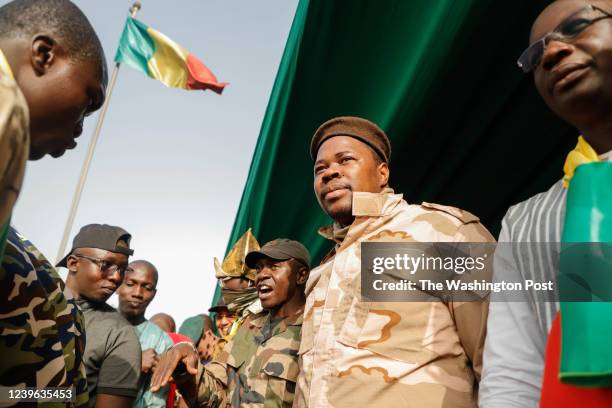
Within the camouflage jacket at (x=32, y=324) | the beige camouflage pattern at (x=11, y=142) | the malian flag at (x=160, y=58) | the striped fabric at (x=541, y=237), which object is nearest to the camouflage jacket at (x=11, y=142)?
the beige camouflage pattern at (x=11, y=142)

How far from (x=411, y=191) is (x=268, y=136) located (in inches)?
55.4

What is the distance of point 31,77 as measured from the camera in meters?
0.95

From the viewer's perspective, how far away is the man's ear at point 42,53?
966mm

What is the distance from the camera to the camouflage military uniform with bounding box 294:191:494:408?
137 centimetres

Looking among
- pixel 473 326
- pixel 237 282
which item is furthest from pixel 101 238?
pixel 473 326

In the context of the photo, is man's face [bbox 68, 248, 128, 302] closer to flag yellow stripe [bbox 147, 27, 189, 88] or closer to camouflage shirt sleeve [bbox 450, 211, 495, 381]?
camouflage shirt sleeve [bbox 450, 211, 495, 381]

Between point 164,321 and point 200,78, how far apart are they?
11.7 feet

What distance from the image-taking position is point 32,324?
1.12 meters

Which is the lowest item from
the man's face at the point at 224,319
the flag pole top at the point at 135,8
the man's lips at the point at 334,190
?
the man's face at the point at 224,319

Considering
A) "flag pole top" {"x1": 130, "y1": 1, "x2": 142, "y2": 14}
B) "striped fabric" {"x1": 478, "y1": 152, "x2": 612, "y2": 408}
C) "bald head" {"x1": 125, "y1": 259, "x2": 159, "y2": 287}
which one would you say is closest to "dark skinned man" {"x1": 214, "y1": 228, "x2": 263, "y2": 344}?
"bald head" {"x1": 125, "y1": 259, "x2": 159, "y2": 287}

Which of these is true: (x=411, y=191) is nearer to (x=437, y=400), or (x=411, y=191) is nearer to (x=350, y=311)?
(x=350, y=311)

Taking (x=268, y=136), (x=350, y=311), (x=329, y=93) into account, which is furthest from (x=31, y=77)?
(x=268, y=136)

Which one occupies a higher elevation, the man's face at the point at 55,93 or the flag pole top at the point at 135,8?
the flag pole top at the point at 135,8

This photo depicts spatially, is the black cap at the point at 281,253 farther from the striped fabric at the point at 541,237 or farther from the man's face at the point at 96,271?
the striped fabric at the point at 541,237
